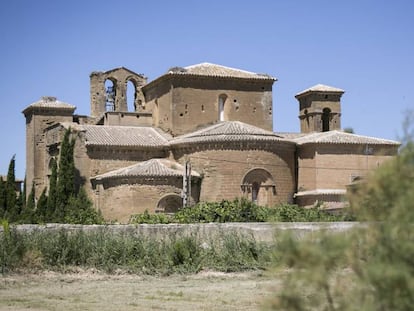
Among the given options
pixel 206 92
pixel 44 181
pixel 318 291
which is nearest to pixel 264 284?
pixel 318 291

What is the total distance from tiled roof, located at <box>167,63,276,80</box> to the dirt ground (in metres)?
19.0

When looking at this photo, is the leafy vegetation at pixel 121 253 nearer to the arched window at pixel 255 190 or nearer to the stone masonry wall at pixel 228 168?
the stone masonry wall at pixel 228 168

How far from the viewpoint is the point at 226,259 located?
563 inches

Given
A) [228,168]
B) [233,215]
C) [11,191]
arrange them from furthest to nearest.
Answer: [11,191]
[228,168]
[233,215]

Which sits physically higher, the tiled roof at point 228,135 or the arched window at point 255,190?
the tiled roof at point 228,135

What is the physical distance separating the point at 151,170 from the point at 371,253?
893 inches

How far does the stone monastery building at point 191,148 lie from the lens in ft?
90.5

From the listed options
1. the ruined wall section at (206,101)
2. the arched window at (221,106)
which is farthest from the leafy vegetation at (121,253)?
the arched window at (221,106)

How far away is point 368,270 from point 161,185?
22.8 metres

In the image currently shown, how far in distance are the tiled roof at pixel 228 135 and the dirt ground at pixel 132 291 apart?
1435 centimetres

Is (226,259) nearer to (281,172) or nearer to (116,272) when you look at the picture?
(116,272)

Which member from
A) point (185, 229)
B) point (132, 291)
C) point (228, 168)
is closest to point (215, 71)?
point (228, 168)

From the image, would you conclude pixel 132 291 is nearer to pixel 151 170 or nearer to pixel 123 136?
pixel 151 170

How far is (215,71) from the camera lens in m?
32.6
